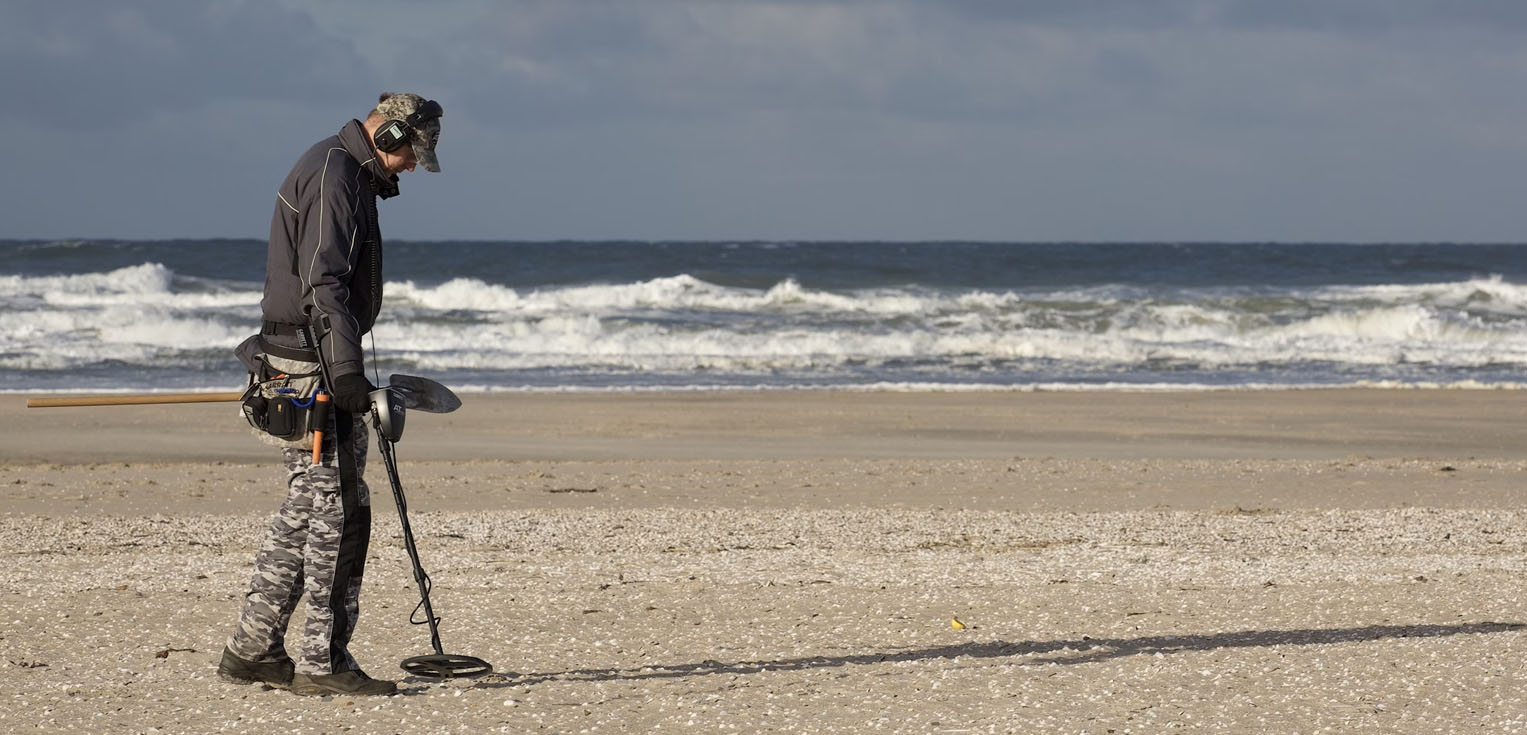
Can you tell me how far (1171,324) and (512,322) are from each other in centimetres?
1320

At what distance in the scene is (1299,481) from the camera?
35.2 ft

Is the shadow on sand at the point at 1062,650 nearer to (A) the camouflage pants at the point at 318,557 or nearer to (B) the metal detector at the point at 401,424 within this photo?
(B) the metal detector at the point at 401,424

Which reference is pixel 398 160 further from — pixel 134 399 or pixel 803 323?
pixel 803 323

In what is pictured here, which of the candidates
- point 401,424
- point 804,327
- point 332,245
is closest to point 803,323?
point 804,327

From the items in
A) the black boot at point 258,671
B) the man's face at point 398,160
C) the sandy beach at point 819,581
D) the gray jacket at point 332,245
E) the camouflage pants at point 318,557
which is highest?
the man's face at point 398,160

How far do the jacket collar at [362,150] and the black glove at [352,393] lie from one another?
566mm

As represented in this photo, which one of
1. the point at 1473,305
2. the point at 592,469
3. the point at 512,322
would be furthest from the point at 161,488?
the point at 1473,305

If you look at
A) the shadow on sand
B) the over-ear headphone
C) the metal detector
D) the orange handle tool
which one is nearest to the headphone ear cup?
the over-ear headphone

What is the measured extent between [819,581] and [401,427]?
2790mm

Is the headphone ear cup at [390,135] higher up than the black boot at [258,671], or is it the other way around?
the headphone ear cup at [390,135]

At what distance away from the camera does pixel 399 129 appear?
4.30 meters

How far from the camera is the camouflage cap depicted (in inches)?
170

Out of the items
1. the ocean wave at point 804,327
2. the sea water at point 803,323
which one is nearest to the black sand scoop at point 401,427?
the sea water at point 803,323

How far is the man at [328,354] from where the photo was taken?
13.8ft
